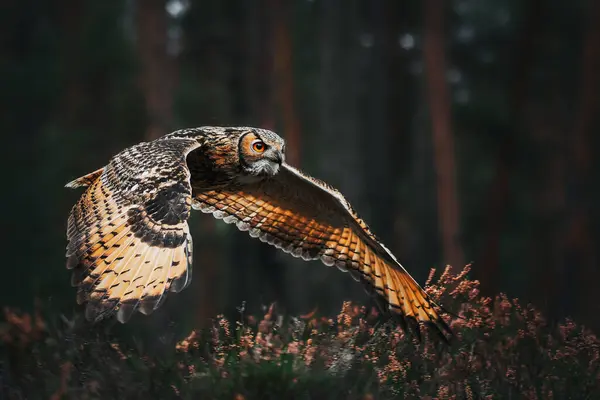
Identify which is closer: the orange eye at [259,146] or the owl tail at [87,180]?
the orange eye at [259,146]

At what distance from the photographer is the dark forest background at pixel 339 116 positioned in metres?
17.7

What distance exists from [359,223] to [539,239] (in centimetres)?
2024

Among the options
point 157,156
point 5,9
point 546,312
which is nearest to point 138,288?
point 157,156

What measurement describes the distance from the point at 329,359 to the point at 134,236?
142 centimetres

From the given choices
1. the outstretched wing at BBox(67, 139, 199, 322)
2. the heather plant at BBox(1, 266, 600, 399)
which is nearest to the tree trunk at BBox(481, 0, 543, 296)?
the heather plant at BBox(1, 266, 600, 399)

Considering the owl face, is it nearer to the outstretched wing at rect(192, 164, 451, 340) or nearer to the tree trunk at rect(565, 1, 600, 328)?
the outstretched wing at rect(192, 164, 451, 340)

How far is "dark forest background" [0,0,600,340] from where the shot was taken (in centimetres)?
1773

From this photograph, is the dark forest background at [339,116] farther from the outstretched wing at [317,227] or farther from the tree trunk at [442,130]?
the outstretched wing at [317,227]

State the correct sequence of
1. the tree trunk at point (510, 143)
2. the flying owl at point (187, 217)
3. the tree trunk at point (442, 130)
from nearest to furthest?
1. the flying owl at point (187, 217)
2. the tree trunk at point (442, 130)
3. the tree trunk at point (510, 143)

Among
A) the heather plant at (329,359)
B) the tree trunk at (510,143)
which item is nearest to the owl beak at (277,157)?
the heather plant at (329,359)

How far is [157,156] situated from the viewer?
589 cm

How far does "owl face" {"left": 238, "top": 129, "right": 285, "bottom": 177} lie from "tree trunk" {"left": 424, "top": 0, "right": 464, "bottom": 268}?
1621cm

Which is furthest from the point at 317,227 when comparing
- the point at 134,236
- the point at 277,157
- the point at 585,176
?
the point at 585,176

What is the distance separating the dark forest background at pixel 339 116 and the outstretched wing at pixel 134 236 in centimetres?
851
